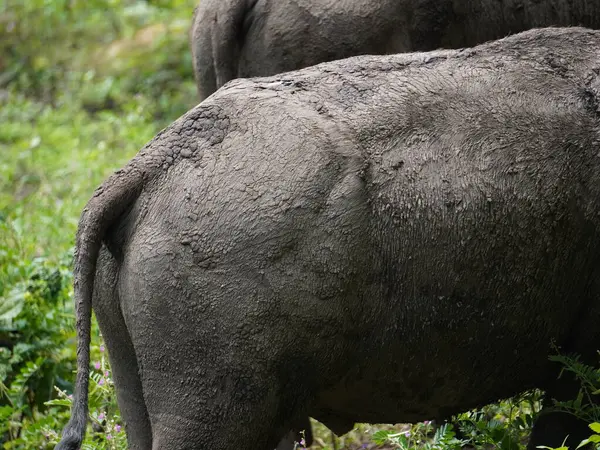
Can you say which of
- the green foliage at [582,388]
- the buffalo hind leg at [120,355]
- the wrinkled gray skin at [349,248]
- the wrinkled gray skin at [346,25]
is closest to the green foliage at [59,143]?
the buffalo hind leg at [120,355]

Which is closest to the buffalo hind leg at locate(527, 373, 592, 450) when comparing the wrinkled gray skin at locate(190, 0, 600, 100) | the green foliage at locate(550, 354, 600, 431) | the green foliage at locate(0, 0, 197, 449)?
the green foliage at locate(550, 354, 600, 431)

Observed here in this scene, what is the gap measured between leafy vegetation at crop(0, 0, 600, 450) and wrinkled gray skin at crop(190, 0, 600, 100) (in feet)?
4.99

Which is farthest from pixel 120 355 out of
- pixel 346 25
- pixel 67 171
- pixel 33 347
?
pixel 67 171

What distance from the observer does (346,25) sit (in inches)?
193

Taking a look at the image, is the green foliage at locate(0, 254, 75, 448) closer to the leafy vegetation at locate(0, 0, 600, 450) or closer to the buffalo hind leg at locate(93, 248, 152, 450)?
the leafy vegetation at locate(0, 0, 600, 450)

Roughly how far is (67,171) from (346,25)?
165 inches

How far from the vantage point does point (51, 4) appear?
12633 mm

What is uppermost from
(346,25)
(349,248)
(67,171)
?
(346,25)

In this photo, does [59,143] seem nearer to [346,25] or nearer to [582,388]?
[346,25]

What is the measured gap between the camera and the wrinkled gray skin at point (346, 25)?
16.1 ft

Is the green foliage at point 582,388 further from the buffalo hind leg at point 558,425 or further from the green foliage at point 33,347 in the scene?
the green foliage at point 33,347

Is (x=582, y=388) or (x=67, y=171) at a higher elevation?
(x=582, y=388)

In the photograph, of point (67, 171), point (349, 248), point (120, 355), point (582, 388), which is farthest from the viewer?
point (67, 171)

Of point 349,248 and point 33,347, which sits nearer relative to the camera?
point 349,248
